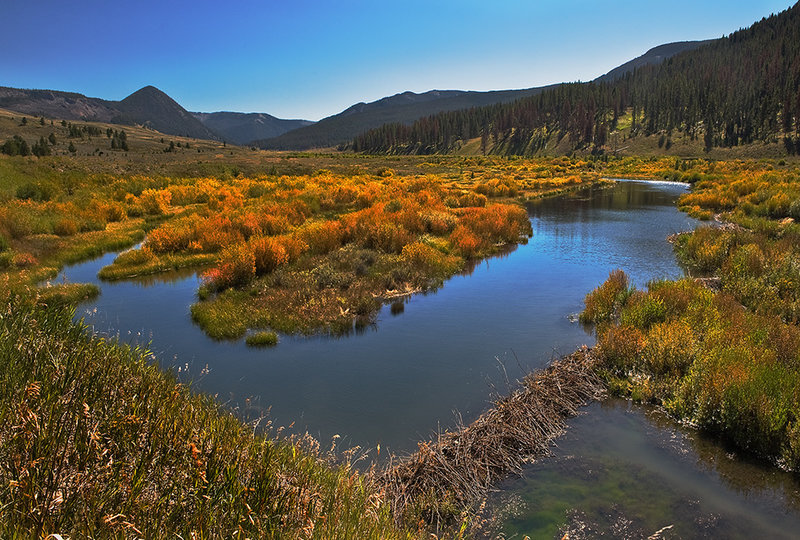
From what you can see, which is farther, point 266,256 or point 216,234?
A: point 216,234

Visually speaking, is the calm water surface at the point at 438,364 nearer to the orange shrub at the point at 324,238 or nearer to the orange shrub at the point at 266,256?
the orange shrub at the point at 266,256

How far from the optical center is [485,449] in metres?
6.62

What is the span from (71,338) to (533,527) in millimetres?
6997

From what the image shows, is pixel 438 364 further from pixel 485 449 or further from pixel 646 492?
pixel 646 492

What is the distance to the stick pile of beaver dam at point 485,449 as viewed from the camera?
570cm

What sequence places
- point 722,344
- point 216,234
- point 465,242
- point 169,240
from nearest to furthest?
point 722,344 → point 169,240 → point 216,234 → point 465,242

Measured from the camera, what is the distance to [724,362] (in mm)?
7812

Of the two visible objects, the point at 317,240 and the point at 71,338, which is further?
the point at 317,240

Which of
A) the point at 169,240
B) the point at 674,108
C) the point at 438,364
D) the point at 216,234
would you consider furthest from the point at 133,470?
the point at 674,108

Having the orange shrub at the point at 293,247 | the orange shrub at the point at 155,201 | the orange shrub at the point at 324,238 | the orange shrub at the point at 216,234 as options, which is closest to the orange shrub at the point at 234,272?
the orange shrub at the point at 293,247

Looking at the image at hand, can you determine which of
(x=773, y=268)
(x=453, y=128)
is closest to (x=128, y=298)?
(x=773, y=268)

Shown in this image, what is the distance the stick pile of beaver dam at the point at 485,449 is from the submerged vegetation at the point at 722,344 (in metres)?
1.11

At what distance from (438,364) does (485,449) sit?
3403 millimetres

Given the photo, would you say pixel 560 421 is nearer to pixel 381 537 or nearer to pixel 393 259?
pixel 381 537
